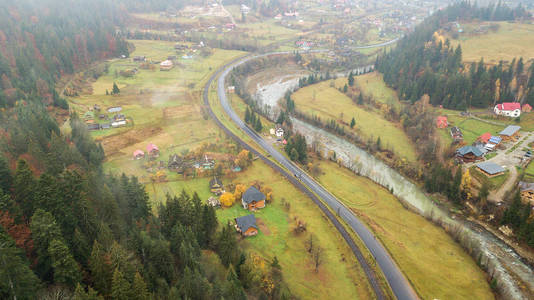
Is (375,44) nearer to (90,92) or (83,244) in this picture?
(90,92)

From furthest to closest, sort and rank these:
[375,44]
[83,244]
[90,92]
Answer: [375,44], [90,92], [83,244]

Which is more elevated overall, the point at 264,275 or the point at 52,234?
the point at 52,234

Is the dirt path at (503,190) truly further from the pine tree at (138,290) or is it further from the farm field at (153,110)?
the pine tree at (138,290)

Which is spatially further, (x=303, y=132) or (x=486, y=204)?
(x=303, y=132)

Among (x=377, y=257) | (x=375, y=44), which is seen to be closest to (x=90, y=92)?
(x=377, y=257)

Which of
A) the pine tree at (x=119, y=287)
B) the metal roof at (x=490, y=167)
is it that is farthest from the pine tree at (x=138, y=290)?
the metal roof at (x=490, y=167)

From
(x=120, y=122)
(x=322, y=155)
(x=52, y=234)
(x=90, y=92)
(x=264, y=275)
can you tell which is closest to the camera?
(x=52, y=234)
